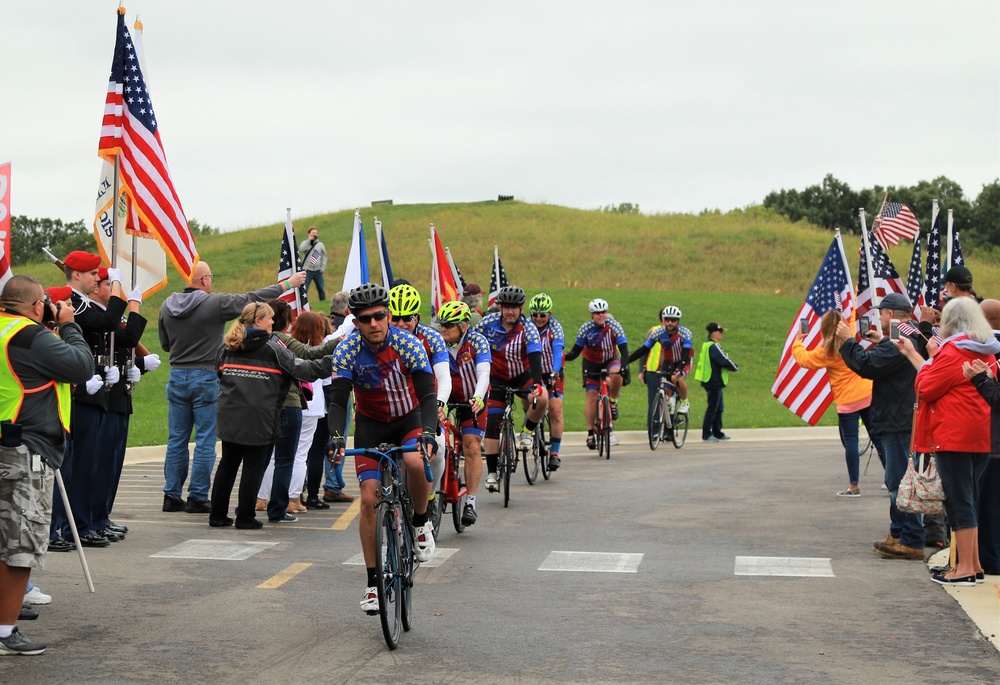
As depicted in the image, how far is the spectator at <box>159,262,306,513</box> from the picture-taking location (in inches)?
502

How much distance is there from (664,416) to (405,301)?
12135mm

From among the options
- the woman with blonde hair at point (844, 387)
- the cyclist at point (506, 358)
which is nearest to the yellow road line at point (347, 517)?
the cyclist at point (506, 358)

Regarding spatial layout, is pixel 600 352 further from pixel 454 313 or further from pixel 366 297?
pixel 366 297

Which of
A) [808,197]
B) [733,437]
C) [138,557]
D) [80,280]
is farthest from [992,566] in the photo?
[808,197]

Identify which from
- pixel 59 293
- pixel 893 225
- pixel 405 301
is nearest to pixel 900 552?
pixel 405 301

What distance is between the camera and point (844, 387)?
46.9 feet

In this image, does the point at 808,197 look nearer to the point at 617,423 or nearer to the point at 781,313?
the point at 781,313

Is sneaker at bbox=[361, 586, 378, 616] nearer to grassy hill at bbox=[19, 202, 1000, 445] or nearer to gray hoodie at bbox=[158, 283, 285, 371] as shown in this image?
gray hoodie at bbox=[158, 283, 285, 371]

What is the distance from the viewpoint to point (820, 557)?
1094 cm

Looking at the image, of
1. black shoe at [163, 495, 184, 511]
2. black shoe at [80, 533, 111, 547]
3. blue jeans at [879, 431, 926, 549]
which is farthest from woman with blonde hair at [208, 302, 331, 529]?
blue jeans at [879, 431, 926, 549]

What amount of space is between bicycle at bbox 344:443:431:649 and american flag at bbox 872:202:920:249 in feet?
35.8

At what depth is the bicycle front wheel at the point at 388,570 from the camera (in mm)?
7203

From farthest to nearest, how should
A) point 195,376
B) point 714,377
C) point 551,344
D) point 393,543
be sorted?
point 714,377 → point 551,344 → point 195,376 → point 393,543

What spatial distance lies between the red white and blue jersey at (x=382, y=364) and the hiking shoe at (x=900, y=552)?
15.3ft
